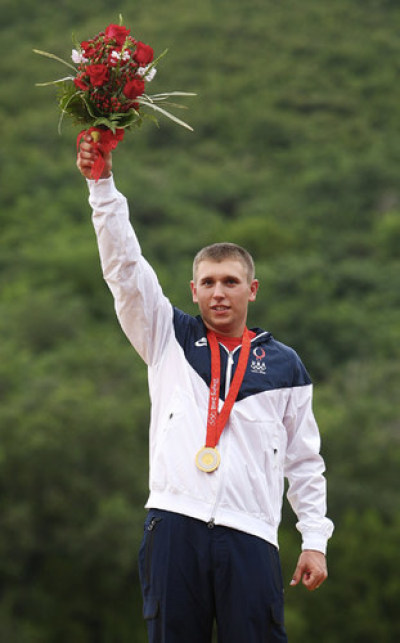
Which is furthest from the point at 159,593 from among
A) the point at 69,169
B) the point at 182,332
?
the point at 69,169

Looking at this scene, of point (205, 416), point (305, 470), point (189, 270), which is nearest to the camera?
point (205, 416)

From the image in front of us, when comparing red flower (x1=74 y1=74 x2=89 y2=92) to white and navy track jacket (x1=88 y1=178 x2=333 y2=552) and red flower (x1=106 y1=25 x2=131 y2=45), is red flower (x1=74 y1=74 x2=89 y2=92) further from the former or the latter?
white and navy track jacket (x1=88 y1=178 x2=333 y2=552)

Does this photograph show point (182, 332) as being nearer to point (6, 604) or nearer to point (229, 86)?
point (6, 604)

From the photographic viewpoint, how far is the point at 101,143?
13.5 feet

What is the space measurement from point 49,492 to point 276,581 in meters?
36.1

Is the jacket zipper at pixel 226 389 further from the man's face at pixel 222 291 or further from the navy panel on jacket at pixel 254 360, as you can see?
the man's face at pixel 222 291

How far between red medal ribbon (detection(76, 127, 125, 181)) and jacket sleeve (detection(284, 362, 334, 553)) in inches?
45.0

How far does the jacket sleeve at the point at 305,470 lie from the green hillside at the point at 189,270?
3427 cm

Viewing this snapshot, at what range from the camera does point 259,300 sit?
82.7m

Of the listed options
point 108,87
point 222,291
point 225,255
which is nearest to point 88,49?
point 108,87

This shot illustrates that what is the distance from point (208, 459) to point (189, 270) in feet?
258

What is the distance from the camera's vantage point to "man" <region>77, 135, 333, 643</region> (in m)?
4.00

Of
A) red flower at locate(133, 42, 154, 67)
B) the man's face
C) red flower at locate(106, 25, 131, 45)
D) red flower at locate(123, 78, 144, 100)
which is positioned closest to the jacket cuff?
the man's face

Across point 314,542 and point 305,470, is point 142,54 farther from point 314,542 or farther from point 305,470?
point 314,542
